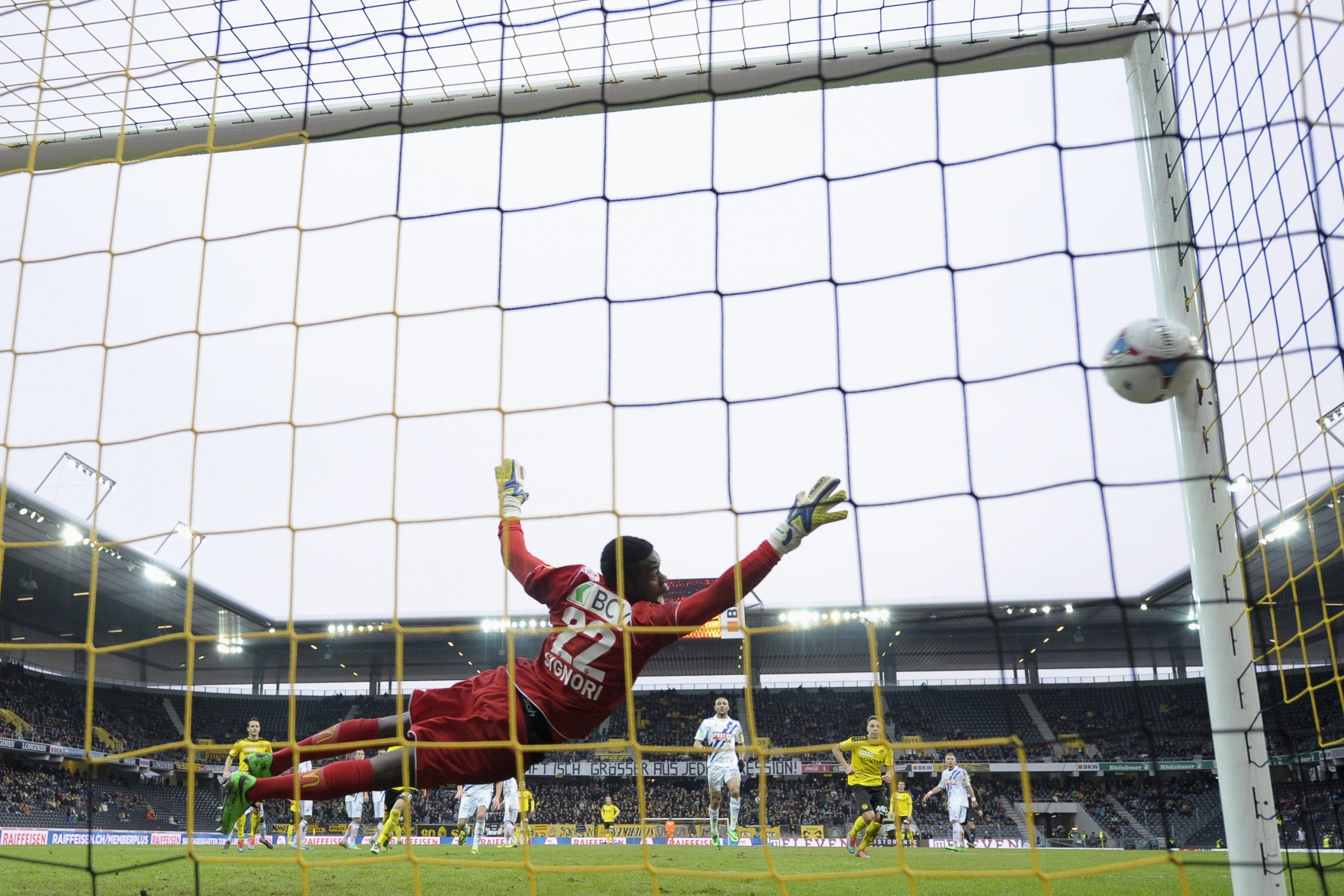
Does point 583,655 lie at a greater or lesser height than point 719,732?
greater

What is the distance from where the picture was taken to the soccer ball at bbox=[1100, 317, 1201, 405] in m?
3.86

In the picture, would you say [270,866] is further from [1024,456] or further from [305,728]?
[305,728]

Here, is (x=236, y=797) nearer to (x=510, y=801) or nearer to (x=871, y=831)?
(x=871, y=831)

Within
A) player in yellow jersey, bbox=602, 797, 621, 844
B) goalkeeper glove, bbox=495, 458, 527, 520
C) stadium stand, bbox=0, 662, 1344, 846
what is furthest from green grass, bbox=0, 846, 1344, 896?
stadium stand, bbox=0, 662, 1344, 846

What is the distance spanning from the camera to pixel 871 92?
512 centimetres

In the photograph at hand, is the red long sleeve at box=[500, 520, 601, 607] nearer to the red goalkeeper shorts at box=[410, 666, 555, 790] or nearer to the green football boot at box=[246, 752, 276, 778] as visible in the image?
the red goalkeeper shorts at box=[410, 666, 555, 790]

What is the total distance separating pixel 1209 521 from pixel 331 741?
4.03 metres

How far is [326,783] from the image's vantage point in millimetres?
4219

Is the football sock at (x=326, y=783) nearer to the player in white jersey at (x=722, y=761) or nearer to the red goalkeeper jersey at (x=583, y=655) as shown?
the red goalkeeper jersey at (x=583, y=655)

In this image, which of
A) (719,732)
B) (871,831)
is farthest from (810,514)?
(719,732)

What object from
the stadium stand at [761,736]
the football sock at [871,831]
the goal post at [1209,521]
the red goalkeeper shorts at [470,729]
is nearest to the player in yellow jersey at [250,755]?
the red goalkeeper shorts at [470,729]

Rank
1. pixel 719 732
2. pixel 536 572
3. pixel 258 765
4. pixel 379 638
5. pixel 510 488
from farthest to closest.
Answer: pixel 379 638
pixel 719 732
pixel 510 488
pixel 536 572
pixel 258 765

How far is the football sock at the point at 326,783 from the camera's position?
415cm

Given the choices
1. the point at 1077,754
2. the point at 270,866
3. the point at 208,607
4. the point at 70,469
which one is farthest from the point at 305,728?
the point at 270,866
